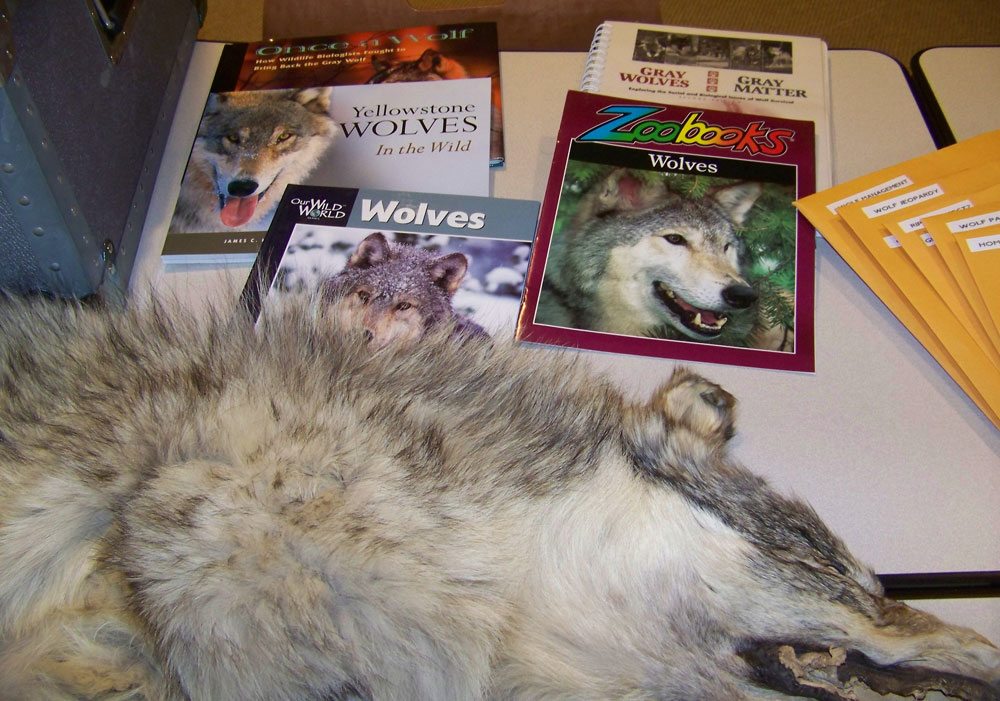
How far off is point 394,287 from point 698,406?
0.98 feet

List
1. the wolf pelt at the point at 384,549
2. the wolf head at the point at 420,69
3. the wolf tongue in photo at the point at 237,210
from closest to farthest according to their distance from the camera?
the wolf pelt at the point at 384,549 < the wolf tongue in photo at the point at 237,210 < the wolf head at the point at 420,69

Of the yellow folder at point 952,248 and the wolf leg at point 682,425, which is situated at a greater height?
the yellow folder at point 952,248

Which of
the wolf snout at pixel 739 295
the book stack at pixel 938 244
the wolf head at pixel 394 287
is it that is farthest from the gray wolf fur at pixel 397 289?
the book stack at pixel 938 244

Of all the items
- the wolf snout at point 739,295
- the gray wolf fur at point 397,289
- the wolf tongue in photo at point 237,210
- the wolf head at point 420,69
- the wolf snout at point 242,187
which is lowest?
the gray wolf fur at point 397,289

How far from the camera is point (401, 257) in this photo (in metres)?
0.78

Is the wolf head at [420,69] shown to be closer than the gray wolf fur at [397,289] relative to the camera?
No

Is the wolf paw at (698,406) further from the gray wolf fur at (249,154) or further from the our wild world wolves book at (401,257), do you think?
the gray wolf fur at (249,154)

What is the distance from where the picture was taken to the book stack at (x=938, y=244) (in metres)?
0.73

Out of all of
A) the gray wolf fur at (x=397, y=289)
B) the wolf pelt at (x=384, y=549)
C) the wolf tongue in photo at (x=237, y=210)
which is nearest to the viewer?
the wolf pelt at (x=384, y=549)

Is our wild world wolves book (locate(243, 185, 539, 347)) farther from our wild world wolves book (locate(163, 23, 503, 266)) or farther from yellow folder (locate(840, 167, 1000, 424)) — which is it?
yellow folder (locate(840, 167, 1000, 424))

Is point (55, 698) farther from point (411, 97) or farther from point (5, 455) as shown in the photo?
point (411, 97)

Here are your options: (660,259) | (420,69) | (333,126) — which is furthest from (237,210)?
(660,259)

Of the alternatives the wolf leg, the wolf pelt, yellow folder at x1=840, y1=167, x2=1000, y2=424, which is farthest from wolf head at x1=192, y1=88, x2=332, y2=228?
yellow folder at x1=840, y1=167, x2=1000, y2=424

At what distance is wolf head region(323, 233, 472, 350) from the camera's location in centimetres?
73
